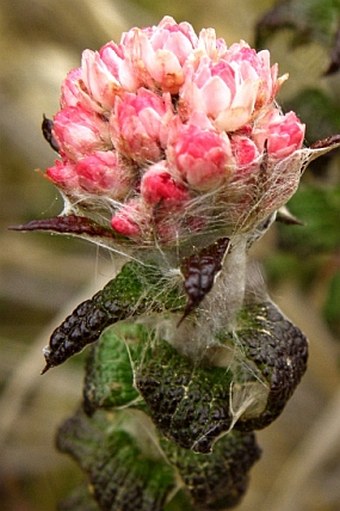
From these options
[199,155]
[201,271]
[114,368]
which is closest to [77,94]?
[199,155]

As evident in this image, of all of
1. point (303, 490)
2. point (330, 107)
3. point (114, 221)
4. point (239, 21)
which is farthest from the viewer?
point (239, 21)

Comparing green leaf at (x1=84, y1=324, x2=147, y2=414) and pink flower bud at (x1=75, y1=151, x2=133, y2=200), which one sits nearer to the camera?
pink flower bud at (x1=75, y1=151, x2=133, y2=200)

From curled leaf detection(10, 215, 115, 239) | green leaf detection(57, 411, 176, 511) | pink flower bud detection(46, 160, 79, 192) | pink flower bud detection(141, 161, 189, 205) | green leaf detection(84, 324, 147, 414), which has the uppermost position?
pink flower bud detection(141, 161, 189, 205)

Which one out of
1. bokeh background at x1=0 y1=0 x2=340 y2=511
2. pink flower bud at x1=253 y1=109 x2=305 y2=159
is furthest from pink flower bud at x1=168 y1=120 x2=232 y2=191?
bokeh background at x1=0 y1=0 x2=340 y2=511

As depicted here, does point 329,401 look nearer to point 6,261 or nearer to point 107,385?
point 6,261

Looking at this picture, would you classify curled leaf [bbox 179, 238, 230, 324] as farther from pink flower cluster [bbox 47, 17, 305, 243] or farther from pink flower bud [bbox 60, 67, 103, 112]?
pink flower bud [bbox 60, 67, 103, 112]

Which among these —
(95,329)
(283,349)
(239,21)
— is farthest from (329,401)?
(95,329)

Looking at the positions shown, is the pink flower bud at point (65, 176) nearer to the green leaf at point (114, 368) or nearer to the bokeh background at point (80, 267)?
the green leaf at point (114, 368)
